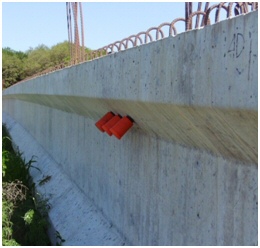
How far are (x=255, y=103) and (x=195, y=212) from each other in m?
1.87

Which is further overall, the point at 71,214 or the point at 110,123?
the point at 71,214

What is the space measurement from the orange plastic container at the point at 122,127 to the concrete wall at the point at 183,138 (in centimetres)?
9

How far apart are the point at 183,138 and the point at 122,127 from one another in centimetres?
161

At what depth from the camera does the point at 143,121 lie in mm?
6586

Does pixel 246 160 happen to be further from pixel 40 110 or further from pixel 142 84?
pixel 40 110

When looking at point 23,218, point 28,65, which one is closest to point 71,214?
point 23,218

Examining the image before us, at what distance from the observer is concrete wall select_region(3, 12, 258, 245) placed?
4148 mm

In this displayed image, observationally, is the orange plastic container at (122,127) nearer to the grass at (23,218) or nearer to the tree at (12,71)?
the grass at (23,218)

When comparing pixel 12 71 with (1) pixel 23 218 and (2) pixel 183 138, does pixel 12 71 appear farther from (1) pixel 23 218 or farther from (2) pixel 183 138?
(2) pixel 183 138

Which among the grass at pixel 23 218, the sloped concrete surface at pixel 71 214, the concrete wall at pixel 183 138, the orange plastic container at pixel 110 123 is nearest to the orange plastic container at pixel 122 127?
the concrete wall at pixel 183 138

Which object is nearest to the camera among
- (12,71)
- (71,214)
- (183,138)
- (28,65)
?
(183,138)

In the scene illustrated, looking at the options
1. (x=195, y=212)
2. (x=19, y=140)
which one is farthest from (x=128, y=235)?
(x=19, y=140)

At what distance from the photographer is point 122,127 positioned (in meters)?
7.05

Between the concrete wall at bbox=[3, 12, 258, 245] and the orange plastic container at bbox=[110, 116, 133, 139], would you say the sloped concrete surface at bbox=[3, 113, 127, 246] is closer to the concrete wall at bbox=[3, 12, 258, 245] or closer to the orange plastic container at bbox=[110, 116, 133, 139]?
the concrete wall at bbox=[3, 12, 258, 245]
